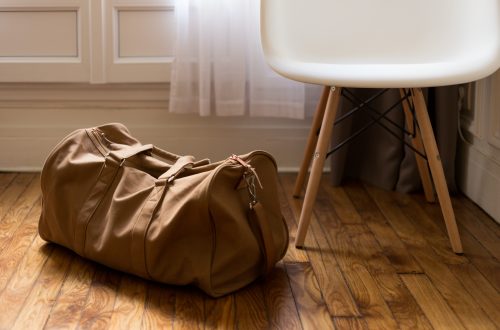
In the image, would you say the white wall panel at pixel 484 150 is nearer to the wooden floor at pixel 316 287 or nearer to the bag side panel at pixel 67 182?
the wooden floor at pixel 316 287

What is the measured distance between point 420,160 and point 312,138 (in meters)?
0.31

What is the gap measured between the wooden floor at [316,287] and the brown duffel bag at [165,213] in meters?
0.05

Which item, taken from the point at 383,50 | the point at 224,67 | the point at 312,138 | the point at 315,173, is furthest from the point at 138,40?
the point at 315,173

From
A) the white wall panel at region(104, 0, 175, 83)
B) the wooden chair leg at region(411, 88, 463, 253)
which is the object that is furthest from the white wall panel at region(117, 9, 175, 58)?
the wooden chair leg at region(411, 88, 463, 253)

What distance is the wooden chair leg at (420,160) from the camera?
7.33 ft

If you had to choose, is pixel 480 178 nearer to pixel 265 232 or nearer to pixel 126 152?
pixel 265 232

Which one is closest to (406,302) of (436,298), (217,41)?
(436,298)

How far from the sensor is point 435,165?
1.89m

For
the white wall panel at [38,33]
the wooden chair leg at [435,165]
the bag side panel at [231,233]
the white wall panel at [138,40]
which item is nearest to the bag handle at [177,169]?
the bag side panel at [231,233]

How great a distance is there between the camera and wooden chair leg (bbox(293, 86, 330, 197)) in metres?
2.25

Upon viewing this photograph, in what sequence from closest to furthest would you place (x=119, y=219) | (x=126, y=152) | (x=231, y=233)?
(x=231, y=233) < (x=119, y=219) < (x=126, y=152)

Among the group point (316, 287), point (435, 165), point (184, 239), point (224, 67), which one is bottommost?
point (316, 287)

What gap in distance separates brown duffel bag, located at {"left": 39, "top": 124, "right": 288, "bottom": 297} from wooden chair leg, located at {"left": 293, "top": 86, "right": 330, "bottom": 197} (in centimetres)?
58

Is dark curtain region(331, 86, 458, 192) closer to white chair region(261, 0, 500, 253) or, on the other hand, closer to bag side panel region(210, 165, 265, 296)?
white chair region(261, 0, 500, 253)
